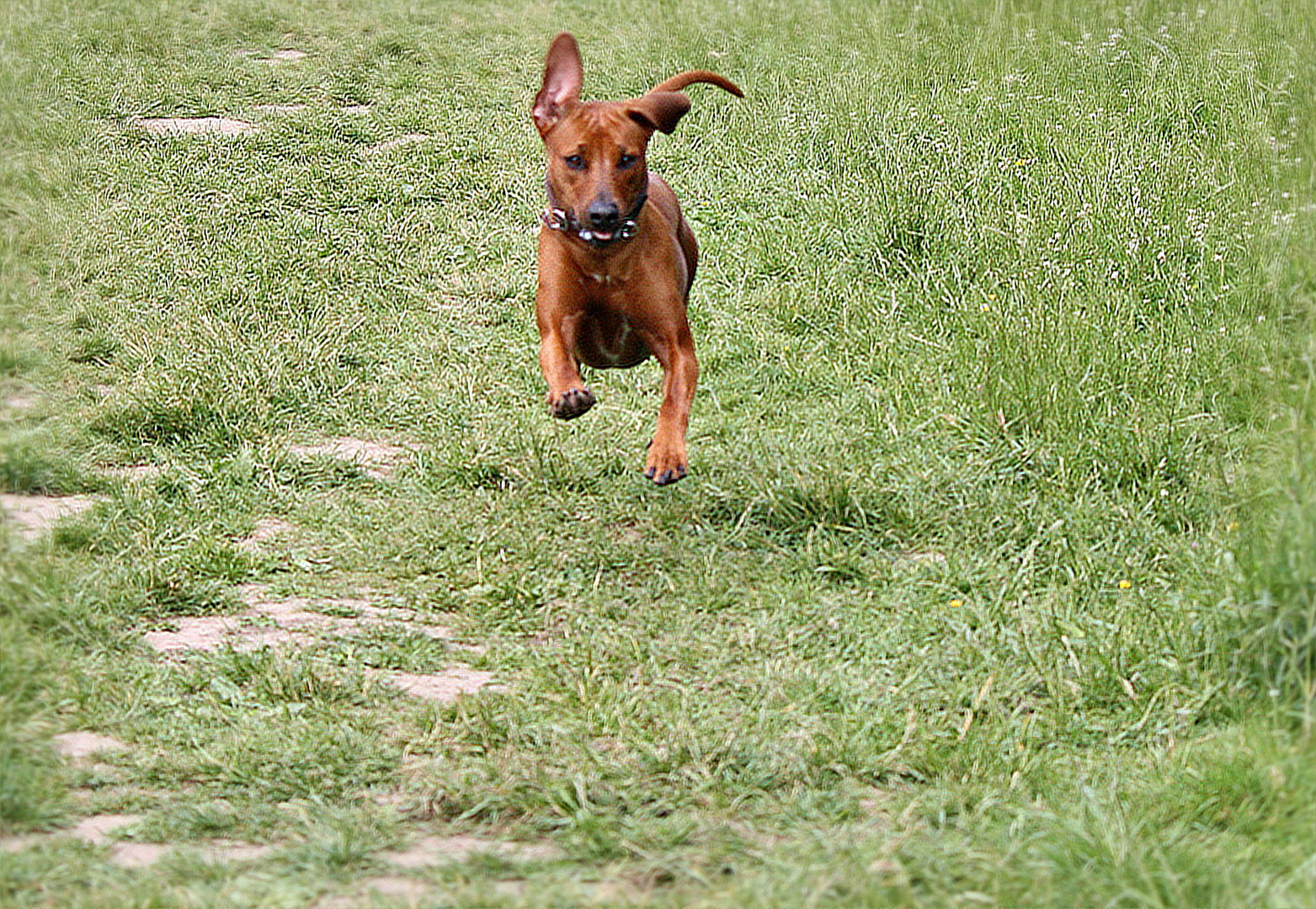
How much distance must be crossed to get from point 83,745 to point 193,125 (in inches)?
A: 297

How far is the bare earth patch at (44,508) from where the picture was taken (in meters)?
4.86

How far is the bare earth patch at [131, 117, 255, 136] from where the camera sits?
401 inches

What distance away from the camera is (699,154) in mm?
9125

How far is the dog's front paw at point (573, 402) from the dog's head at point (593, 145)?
18.1 inches

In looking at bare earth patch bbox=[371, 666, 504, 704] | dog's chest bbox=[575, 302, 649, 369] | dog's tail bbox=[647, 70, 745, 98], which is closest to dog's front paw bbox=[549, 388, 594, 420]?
dog's chest bbox=[575, 302, 649, 369]

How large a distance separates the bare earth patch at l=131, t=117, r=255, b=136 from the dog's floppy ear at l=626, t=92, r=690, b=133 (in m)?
6.28

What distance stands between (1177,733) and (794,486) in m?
1.65

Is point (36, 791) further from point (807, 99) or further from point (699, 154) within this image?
point (807, 99)

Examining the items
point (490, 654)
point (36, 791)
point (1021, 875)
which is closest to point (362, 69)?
point (490, 654)

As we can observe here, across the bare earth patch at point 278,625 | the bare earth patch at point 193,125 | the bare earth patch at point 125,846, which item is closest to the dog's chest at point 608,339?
the bare earth patch at point 278,625

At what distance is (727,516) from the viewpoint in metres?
5.02

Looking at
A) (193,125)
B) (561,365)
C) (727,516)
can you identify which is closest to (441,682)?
(561,365)

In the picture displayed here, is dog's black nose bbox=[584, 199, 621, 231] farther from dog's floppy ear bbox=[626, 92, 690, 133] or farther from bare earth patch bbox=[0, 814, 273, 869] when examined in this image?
Result: bare earth patch bbox=[0, 814, 273, 869]

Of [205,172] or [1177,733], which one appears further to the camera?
[205,172]
